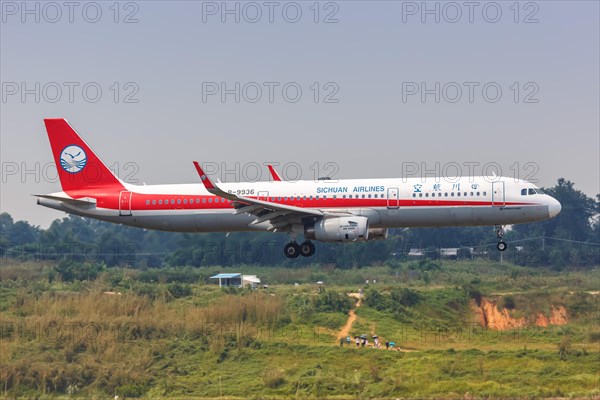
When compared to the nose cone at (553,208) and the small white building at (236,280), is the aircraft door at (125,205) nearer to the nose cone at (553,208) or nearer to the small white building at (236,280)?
the nose cone at (553,208)

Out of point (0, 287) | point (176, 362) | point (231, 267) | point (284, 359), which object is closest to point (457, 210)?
point (284, 359)

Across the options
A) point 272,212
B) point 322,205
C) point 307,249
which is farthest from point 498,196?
point 272,212

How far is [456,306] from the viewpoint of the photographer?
82.4m

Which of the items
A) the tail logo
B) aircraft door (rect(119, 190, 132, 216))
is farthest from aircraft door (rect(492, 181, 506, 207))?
the tail logo

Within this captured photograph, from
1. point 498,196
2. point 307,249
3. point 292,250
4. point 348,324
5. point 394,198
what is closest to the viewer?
point 498,196

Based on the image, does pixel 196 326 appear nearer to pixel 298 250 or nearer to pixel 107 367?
pixel 107 367

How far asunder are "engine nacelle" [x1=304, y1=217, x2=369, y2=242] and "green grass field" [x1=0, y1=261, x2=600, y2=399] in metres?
13.1

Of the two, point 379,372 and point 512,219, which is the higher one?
point 512,219

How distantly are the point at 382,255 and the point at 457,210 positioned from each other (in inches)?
2031

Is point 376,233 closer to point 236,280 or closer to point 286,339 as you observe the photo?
point 286,339

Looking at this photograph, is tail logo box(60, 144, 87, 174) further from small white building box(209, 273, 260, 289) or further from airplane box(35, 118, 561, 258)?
small white building box(209, 273, 260, 289)

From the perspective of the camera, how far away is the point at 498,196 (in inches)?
2158

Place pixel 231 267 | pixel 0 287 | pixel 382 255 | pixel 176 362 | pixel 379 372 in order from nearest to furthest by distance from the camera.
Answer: pixel 379 372 → pixel 176 362 → pixel 0 287 → pixel 231 267 → pixel 382 255

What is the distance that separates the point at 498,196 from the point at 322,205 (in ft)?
34.0
